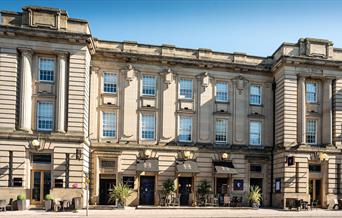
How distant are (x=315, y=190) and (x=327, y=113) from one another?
699 cm

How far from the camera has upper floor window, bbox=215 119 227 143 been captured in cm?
3759

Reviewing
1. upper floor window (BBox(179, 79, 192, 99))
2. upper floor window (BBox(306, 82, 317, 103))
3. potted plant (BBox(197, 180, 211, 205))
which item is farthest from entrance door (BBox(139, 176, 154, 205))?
upper floor window (BBox(306, 82, 317, 103))

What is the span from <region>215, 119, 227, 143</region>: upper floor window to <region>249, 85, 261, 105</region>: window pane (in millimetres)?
3415

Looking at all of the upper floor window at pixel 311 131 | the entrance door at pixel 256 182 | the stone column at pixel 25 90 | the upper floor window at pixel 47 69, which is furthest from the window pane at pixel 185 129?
the stone column at pixel 25 90

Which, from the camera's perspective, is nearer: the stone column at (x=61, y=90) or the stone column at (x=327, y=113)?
the stone column at (x=61, y=90)

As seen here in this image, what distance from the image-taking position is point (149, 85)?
36562 millimetres

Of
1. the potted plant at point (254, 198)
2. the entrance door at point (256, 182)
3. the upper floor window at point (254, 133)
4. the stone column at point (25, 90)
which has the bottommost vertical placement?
the potted plant at point (254, 198)

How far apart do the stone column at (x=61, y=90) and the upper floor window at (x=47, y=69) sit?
773mm

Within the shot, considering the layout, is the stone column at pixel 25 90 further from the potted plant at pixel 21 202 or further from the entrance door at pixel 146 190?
the entrance door at pixel 146 190

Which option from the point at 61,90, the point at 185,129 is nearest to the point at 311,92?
the point at 185,129

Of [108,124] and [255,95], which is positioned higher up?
[255,95]

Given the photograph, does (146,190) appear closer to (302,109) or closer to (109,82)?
(109,82)

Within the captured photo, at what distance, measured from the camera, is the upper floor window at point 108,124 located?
35406mm

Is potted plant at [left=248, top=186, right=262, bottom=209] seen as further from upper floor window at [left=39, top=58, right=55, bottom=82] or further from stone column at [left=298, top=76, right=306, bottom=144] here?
upper floor window at [left=39, top=58, right=55, bottom=82]
